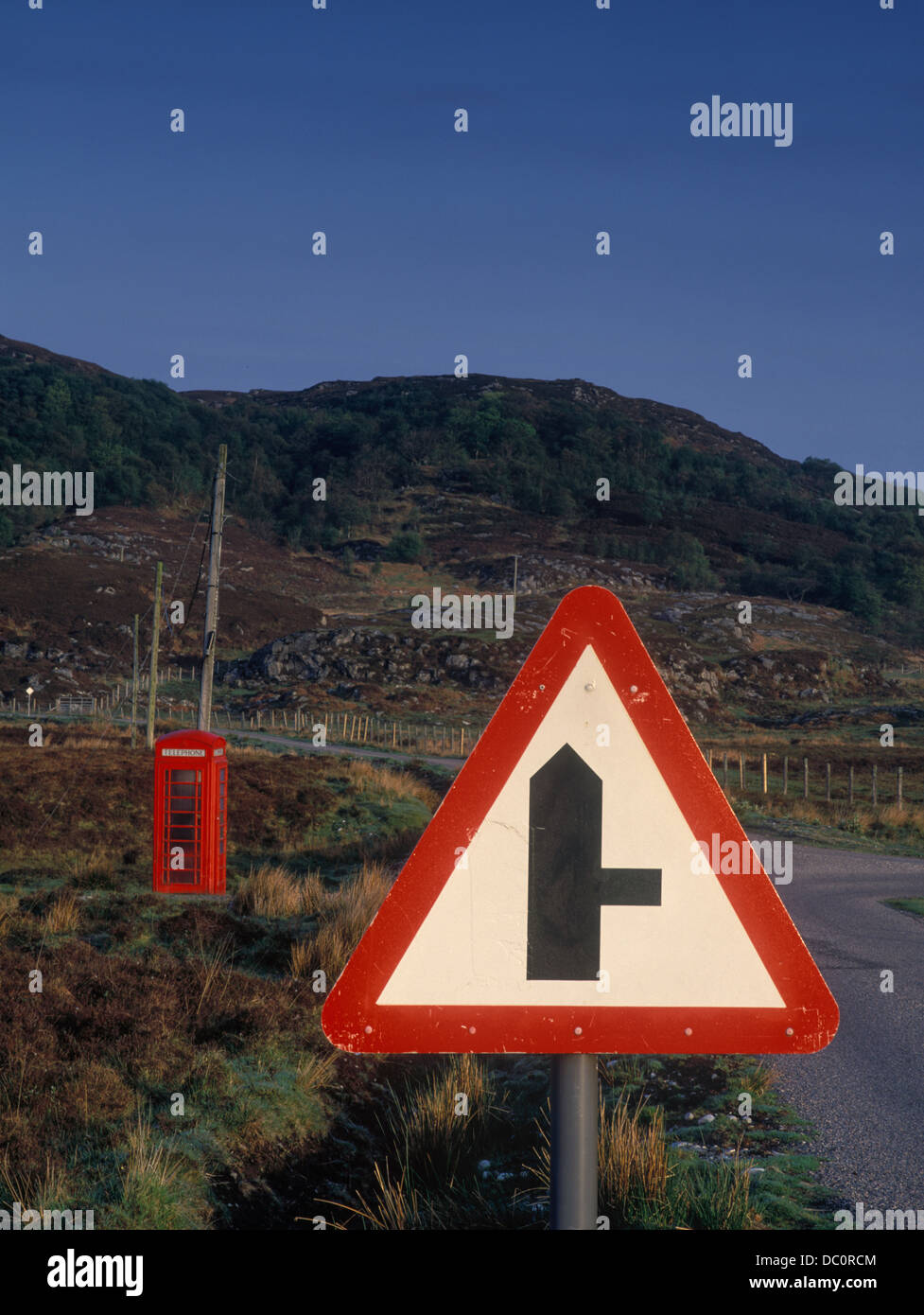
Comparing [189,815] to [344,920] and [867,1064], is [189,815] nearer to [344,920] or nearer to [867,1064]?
[344,920]

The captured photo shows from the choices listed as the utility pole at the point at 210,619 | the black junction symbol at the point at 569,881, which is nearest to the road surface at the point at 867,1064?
the black junction symbol at the point at 569,881

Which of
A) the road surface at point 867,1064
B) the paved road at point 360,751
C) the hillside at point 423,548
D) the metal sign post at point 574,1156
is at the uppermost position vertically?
the hillside at point 423,548

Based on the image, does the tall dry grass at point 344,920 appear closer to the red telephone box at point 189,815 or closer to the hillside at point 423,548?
the red telephone box at point 189,815

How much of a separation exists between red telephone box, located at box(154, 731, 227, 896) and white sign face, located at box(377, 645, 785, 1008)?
1095 cm

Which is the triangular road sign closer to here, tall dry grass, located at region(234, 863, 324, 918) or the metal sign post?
the metal sign post

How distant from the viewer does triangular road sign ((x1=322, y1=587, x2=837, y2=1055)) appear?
1.84 metres

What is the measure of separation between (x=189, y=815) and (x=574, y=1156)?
39.7 feet

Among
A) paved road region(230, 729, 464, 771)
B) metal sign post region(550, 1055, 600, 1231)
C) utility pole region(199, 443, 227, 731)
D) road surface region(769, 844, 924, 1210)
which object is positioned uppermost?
utility pole region(199, 443, 227, 731)

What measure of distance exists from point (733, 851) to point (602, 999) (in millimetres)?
366

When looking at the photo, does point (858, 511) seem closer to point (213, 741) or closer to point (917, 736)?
point (917, 736)

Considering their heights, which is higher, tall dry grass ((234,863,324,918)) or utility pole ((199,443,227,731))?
utility pole ((199,443,227,731))

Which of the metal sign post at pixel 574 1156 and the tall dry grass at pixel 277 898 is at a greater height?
the metal sign post at pixel 574 1156

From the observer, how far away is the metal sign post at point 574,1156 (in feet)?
5.57

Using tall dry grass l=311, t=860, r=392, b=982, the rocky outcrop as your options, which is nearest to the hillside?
the rocky outcrop
